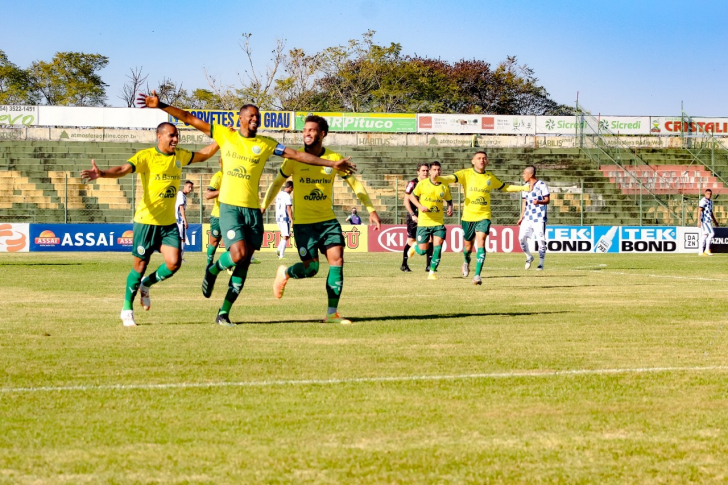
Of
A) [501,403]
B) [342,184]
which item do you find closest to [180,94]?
[342,184]

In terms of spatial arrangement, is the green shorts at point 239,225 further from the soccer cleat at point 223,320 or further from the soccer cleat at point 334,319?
the soccer cleat at point 334,319

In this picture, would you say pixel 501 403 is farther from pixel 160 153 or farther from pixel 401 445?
pixel 160 153

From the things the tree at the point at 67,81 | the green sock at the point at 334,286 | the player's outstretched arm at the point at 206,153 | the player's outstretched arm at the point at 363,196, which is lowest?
the green sock at the point at 334,286

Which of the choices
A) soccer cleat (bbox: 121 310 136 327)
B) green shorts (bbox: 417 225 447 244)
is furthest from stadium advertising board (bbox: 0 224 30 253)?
soccer cleat (bbox: 121 310 136 327)

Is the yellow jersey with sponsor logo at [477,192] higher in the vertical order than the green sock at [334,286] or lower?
higher

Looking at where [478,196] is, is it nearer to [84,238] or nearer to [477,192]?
[477,192]

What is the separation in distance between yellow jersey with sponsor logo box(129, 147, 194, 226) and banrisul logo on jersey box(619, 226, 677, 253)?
29.5m

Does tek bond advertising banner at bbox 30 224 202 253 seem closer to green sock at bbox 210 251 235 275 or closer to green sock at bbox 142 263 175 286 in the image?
green sock at bbox 142 263 175 286

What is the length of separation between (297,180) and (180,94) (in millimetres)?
77289

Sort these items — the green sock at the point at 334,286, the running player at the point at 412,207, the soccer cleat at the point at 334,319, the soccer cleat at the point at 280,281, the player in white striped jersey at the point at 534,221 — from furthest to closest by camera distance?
the player in white striped jersey at the point at 534,221
the running player at the point at 412,207
the soccer cleat at the point at 280,281
the green sock at the point at 334,286
the soccer cleat at the point at 334,319

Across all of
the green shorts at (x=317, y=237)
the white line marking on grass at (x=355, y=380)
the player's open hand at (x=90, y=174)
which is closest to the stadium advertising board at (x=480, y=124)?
the green shorts at (x=317, y=237)

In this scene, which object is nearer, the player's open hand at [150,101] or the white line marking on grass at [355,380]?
the white line marking on grass at [355,380]

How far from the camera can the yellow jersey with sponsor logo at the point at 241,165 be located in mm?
10227

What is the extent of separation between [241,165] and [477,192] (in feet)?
29.0
